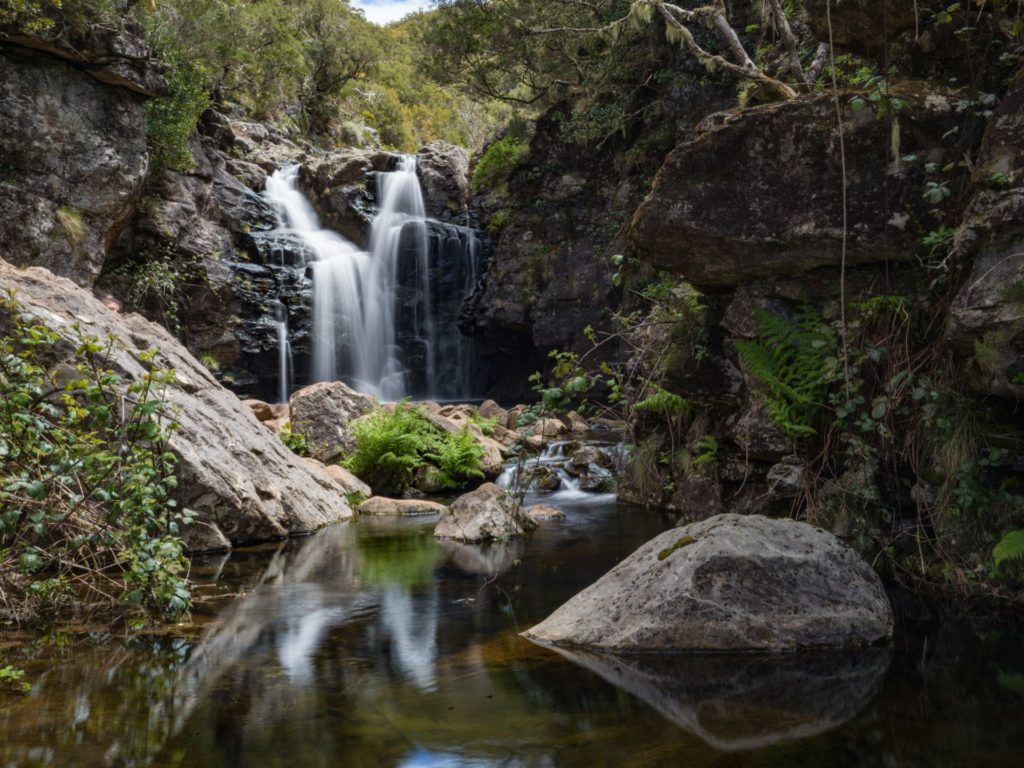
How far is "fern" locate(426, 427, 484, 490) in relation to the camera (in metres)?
11.3

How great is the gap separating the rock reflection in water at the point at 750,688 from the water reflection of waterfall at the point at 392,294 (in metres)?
17.7

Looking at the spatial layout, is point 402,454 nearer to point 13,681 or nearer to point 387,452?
point 387,452

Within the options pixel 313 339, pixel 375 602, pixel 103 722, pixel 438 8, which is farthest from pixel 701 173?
pixel 438 8

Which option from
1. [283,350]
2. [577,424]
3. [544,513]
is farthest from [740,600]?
[283,350]

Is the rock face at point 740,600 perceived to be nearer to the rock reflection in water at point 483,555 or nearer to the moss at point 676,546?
the moss at point 676,546

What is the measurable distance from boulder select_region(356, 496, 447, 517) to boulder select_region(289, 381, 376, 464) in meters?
2.37

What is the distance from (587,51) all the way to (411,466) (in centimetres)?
1465

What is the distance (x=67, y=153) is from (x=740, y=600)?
17319 millimetres

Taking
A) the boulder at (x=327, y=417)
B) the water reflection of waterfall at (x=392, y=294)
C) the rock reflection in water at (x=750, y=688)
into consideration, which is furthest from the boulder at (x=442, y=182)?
the rock reflection in water at (x=750, y=688)

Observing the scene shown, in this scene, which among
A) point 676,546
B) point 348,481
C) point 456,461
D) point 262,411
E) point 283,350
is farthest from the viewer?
point 283,350

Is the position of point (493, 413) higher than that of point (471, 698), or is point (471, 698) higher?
point (493, 413)

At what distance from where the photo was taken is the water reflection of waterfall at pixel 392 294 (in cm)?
2105

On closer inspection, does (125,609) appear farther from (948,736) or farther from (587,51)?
(587,51)

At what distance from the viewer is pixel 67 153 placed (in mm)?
16016
